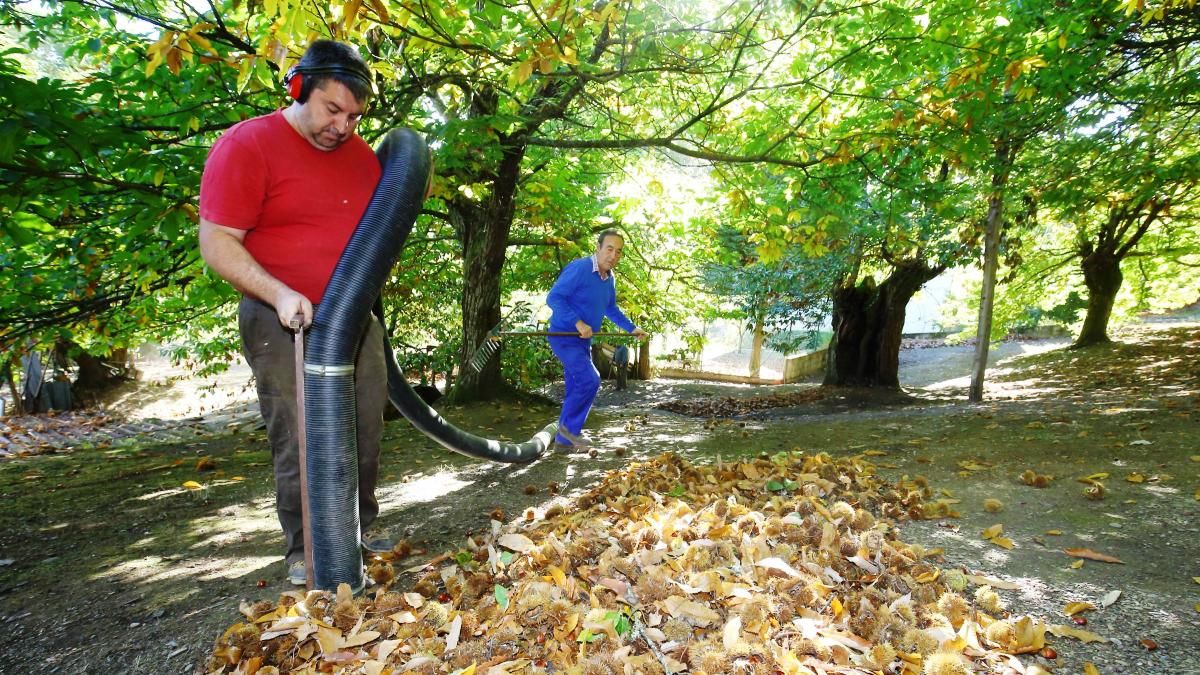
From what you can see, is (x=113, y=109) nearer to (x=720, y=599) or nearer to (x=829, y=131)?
(x=720, y=599)

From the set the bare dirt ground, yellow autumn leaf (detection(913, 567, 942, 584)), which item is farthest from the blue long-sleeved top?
yellow autumn leaf (detection(913, 567, 942, 584))

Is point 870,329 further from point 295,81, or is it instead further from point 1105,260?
point 295,81

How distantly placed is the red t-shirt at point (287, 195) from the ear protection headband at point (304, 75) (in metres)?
0.15

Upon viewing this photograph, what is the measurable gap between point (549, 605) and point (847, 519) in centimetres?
148

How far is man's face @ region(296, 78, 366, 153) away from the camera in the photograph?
2.16 meters

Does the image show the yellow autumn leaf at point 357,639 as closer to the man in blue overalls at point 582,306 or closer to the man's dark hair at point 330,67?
the man's dark hair at point 330,67

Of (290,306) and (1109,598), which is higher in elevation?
(290,306)

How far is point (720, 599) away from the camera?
200 cm

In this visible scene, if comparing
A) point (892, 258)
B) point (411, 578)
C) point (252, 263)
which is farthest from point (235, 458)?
point (892, 258)

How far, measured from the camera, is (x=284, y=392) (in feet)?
7.65

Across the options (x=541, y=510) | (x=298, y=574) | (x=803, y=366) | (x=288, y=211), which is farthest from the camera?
(x=803, y=366)

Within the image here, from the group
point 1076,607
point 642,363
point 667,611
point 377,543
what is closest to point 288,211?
point 377,543

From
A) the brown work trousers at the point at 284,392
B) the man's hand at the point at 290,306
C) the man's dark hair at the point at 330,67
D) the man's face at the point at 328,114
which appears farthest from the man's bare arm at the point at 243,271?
the man's dark hair at the point at 330,67

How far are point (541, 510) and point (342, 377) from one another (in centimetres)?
165
